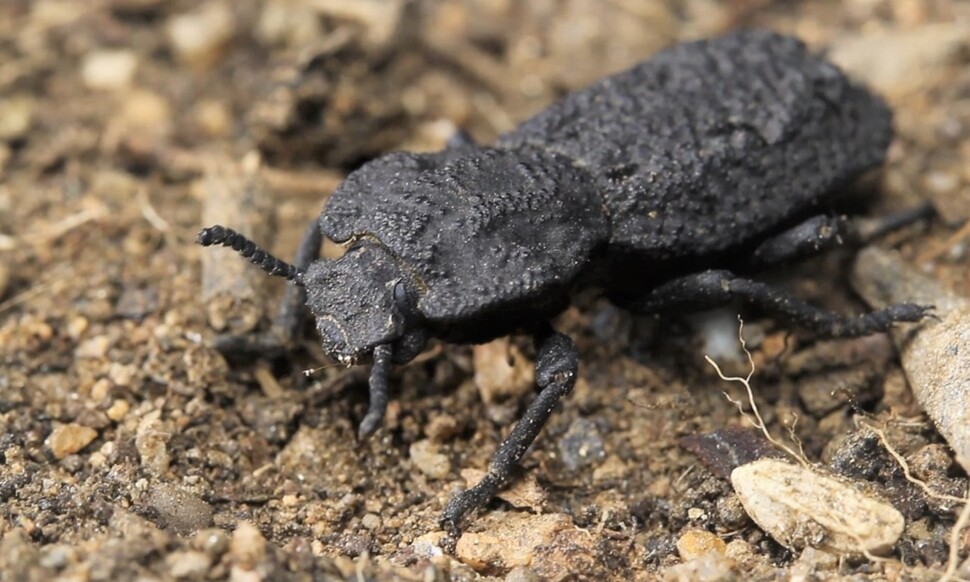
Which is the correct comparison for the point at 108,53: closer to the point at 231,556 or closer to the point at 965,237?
the point at 231,556

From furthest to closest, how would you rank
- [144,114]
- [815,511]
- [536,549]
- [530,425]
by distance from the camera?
1. [144,114]
2. [530,425]
3. [536,549]
4. [815,511]

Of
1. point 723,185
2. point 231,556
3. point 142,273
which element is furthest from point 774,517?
point 142,273

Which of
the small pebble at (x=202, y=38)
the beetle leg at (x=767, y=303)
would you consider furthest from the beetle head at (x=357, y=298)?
the small pebble at (x=202, y=38)

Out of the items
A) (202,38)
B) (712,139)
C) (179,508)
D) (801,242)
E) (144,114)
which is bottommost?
(179,508)

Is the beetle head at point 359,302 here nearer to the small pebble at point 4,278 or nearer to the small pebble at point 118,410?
the small pebble at point 118,410

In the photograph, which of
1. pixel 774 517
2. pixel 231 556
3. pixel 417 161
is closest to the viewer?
pixel 231 556

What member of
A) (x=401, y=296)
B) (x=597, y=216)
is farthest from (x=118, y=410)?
(x=597, y=216)

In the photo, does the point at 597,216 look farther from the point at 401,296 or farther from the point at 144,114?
the point at 144,114
